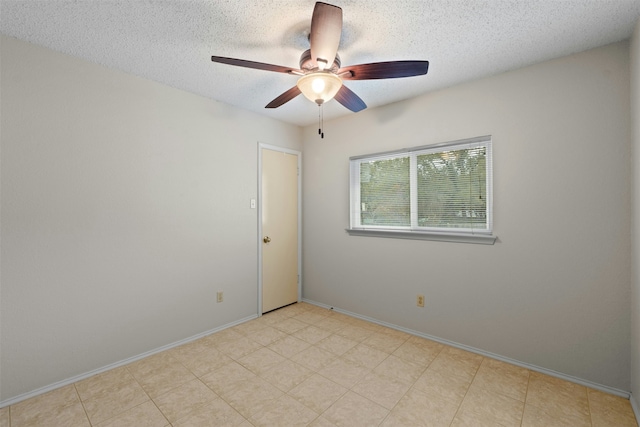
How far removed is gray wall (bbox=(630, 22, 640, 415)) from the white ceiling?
24 cm

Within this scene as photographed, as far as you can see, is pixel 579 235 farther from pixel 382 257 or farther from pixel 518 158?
pixel 382 257

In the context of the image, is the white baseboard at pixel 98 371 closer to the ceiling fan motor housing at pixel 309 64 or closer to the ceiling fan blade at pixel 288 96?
the ceiling fan blade at pixel 288 96

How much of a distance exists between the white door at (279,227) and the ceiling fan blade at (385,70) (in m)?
1.88

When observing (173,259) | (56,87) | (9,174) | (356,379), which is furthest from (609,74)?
(9,174)

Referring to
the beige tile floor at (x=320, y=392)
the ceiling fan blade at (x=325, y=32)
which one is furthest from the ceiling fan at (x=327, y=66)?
the beige tile floor at (x=320, y=392)

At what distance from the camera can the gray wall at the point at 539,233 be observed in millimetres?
1952

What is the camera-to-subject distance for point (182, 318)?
274 centimetres

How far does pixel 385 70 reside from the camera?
170 cm

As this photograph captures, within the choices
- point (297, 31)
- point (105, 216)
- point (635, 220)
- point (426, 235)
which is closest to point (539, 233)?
point (635, 220)

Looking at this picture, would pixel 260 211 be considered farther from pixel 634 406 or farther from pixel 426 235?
pixel 634 406

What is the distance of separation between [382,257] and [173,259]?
2101mm

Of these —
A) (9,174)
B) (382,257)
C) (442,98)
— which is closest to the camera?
(9,174)

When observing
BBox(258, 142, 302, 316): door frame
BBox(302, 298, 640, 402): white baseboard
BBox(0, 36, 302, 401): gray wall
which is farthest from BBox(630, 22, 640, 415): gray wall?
BBox(0, 36, 302, 401): gray wall

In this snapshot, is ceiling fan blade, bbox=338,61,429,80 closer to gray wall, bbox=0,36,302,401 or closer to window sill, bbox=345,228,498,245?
window sill, bbox=345,228,498,245
